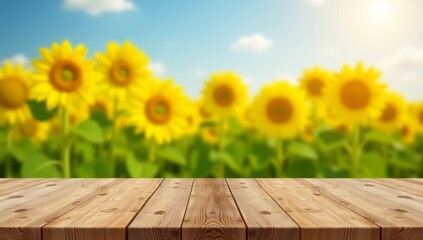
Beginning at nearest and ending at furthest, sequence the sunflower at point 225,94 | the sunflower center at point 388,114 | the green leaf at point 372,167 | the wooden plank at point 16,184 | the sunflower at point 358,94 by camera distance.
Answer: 1. the wooden plank at point 16,184
2. the green leaf at point 372,167
3. the sunflower at point 358,94
4. the sunflower at point 225,94
5. the sunflower center at point 388,114

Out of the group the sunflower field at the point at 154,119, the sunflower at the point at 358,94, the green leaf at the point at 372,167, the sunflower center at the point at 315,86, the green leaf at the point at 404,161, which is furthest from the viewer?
the sunflower center at the point at 315,86

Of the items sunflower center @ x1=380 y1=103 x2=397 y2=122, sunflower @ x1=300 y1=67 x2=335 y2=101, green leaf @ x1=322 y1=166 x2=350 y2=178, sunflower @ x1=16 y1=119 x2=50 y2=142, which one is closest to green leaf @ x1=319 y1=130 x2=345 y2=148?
green leaf @ x1=322 y1=166 x2=350 y2=178

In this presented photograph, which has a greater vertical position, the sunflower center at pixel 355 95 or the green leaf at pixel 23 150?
the sunflower center at pixel 355 95

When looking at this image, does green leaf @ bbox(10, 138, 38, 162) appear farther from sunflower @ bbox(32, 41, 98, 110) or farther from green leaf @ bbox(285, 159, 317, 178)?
green leaf @ bbox(285, 159, 317, 178)

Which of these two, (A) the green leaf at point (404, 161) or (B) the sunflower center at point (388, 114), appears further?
(B) the sunflower center at point (388, 114)

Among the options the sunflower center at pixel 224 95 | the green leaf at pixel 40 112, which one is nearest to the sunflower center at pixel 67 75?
the green leaf at pixel 40 112

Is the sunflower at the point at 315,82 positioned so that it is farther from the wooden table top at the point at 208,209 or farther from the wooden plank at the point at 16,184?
the wooden plank at the point at 16,184
